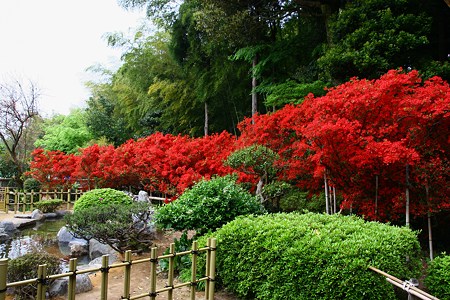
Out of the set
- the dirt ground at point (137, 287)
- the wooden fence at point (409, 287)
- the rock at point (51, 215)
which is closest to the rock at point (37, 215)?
the rock at point (51, 215)

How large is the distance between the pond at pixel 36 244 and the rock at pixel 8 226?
188 mm

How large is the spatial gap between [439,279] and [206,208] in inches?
120

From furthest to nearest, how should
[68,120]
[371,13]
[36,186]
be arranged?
[68,120] → [36,186] → [371,13]

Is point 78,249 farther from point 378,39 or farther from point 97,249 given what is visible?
point 378,39

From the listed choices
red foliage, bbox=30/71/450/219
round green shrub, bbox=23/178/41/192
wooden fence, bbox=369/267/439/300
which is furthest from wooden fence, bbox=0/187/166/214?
wooden fence, bbox=369/267/439/300

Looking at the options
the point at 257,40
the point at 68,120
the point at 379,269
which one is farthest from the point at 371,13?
the point at 68,120

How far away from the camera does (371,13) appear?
25.0 ft

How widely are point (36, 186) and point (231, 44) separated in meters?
10.2

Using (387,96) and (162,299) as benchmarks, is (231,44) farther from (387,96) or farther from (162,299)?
(162,299)

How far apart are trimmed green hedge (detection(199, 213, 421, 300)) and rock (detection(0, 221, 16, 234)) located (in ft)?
24.1

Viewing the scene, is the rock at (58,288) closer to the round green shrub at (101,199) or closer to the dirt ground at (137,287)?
the dirt ground at (137,287)

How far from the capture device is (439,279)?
4.00 meters

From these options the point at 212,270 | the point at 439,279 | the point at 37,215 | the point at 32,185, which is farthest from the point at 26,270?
the point at 32,185

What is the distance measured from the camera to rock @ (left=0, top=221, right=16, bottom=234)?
363 inches
